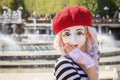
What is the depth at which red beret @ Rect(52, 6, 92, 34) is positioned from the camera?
2.30 meters

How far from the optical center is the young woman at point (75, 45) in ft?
7.41

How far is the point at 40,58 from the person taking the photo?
1441 cm

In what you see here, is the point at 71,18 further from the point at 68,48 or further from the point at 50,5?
the point at 50,5

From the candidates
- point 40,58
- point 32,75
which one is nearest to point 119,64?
point 40,58

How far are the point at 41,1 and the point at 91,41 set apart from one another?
47619 millimetres

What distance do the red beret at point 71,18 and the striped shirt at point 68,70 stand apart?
19 centimetres

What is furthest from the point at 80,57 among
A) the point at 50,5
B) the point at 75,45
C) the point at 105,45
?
the point at 50,5

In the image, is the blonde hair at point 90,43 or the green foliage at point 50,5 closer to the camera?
the blonde hair at point 90,43

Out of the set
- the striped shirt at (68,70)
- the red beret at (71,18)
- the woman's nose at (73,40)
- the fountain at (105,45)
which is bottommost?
the fountain at (105,45)

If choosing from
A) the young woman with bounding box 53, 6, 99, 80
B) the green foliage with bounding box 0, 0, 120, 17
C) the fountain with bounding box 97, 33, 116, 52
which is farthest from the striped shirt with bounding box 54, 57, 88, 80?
the green foliage with bounding box 0, 0, 120, 17

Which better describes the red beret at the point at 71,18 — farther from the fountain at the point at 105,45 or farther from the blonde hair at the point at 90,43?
the fountain at the point at 105,45

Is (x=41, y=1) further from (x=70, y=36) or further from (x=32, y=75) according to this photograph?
(x=70, y=36)

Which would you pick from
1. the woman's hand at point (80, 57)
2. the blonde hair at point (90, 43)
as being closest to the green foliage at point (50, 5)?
→ the blonde hair at point (90, 43)

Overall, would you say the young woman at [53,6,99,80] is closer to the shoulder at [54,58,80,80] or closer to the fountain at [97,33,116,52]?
the shoulder at [54,58,80,80]
